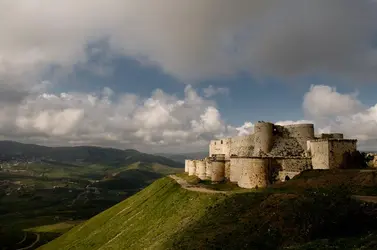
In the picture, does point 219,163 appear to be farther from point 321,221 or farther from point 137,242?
point 321,221

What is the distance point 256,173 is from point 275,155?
9.96 metres

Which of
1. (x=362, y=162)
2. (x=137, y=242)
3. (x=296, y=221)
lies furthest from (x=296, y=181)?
(x=137, y=242)

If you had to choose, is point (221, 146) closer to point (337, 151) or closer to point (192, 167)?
point (192, 167)

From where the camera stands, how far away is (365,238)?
26469 mm

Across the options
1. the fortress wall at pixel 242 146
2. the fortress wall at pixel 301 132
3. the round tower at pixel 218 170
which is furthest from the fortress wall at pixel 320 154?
the round tower at pixel 218 170

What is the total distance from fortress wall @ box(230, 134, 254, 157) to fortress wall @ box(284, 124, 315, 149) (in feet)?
32.9

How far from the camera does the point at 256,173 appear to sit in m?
58.1

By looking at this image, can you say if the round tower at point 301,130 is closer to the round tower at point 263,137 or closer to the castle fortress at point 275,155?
the castle fortress at point 275,155

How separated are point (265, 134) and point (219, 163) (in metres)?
12.0

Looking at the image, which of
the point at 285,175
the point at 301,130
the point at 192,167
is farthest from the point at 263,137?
the point at 192,167

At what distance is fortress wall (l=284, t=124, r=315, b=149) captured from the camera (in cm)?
6658

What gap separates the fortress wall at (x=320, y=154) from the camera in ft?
176

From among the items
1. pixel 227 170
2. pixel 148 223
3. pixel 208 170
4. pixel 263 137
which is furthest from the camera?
pixel 208 170

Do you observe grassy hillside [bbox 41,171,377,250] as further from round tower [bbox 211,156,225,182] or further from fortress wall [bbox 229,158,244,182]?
round tower [bbox 211,156,225,182]
